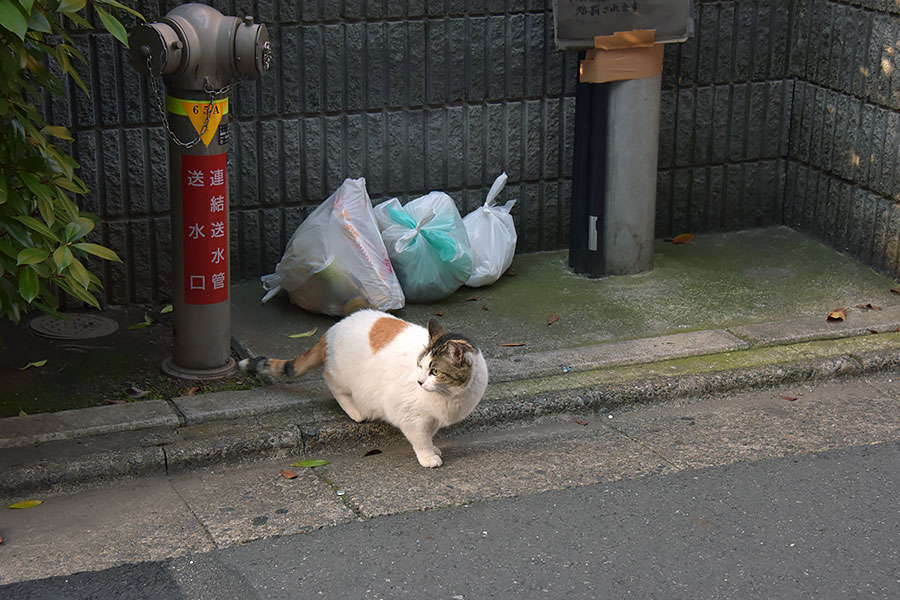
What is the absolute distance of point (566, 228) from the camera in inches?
279

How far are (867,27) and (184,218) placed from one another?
13.6 ft

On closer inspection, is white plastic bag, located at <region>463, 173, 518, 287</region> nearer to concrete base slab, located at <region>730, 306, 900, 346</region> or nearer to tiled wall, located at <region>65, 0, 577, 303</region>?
tiled wall, located at <region>65, 0, 577, 303</region>

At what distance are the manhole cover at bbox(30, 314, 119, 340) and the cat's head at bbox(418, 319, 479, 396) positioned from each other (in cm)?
207

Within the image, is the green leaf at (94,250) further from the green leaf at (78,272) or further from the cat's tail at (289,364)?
the cat's tail at (289,364)

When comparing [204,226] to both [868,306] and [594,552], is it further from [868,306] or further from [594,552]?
[868,306]

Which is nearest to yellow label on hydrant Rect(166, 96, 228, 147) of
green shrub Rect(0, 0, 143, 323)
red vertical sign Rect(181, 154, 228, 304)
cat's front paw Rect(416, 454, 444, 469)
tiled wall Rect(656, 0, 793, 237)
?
red vertical sign Rect(181, 154, 228, 304)

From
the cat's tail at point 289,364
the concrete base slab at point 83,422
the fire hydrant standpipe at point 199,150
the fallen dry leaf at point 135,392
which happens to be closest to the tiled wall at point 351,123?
the fire hydrant standpipe at point 199,150

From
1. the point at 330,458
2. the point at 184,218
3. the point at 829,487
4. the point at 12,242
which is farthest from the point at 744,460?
the point at 12,242

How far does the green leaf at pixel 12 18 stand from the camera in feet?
11.3

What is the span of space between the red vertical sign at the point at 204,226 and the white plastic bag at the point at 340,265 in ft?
2.58

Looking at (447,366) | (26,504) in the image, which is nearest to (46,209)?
(26,504)

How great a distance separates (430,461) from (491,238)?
216cm

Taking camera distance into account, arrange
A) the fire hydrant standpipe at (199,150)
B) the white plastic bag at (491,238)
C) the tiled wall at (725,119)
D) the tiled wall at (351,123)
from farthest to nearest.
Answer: the tiled wall at (725,119) → the white plastic bag at (491,238) → the tiled wall at (351,123) → the fire hydrant standpipe at (199,150)

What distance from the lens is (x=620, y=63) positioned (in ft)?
20.4
